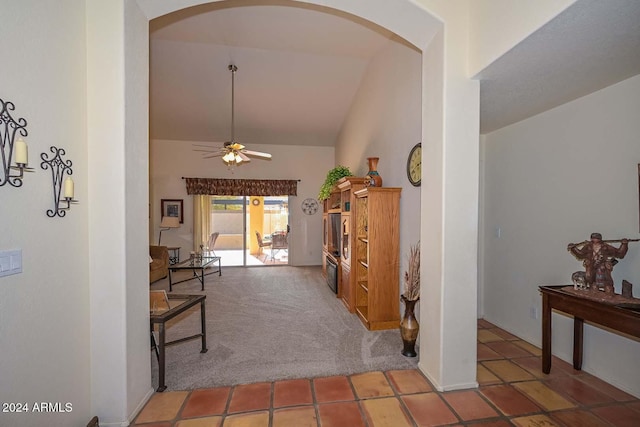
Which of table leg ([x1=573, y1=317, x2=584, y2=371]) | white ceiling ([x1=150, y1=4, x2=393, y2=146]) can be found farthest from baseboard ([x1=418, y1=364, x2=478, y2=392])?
white ceiling ([x1=150, y1=4, x2=393, y2=146])

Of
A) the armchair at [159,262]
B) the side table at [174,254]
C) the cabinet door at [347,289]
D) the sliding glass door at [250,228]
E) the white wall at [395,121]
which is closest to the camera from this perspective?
the white wall at [395,121]

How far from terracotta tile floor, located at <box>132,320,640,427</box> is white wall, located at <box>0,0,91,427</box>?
619mm

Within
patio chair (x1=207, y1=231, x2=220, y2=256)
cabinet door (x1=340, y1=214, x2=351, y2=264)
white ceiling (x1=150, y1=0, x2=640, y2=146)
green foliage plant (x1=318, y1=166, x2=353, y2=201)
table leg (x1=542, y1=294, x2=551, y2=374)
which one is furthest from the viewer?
patio chair (x1=207, y1=231, x2=220, y2=256)

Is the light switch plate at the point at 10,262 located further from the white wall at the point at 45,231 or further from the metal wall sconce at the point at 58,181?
the metal wall sconce at the point at 58,181

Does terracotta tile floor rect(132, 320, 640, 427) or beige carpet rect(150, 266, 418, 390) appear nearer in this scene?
terracotta tile floor rect(132, 320, 640, 427)

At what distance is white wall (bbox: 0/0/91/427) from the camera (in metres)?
1.26

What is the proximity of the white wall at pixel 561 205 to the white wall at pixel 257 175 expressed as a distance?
4.55 m

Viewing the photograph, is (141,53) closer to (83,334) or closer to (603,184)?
(83,334)

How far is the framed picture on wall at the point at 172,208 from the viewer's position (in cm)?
687

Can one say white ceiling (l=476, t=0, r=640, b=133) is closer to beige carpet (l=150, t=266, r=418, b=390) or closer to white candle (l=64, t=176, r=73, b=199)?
beige carpet (l=150, t=266, r=418, b=390)

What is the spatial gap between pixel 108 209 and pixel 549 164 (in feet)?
11.9

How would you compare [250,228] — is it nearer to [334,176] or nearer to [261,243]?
[261,243]

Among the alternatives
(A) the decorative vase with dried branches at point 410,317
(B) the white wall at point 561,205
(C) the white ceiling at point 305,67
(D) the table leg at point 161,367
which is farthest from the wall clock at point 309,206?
Answer: (D) the table leg at point 161,367

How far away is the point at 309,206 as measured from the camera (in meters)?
7.39
